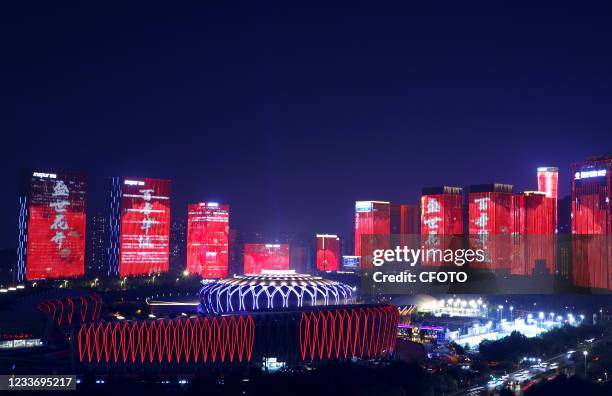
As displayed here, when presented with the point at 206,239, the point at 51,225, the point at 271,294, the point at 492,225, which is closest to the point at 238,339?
the point at 271,294

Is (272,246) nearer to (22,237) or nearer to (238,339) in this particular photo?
(22,237)

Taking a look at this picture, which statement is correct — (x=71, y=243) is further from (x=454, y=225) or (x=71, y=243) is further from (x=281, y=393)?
(x=281, y=393)

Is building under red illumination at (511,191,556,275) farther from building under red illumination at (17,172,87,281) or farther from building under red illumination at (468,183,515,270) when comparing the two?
building under red illumination at (17,172,87,281)

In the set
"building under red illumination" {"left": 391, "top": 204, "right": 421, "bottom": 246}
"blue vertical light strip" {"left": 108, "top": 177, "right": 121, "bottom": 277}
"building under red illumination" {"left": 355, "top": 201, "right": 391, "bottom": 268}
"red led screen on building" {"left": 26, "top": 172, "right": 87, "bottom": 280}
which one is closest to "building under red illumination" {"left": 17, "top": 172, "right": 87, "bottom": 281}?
"red led screen on building" {"left": 26, "top": 172, "right": 87, "bottom": 280}

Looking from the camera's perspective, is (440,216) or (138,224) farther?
(440,216)

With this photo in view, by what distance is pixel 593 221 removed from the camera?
76.8m

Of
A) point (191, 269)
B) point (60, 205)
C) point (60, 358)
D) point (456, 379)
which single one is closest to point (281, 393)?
point (456, 379)

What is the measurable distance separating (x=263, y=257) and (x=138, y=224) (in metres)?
21.7

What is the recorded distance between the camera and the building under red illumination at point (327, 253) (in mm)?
106875

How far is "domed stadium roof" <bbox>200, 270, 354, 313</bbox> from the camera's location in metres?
46.0

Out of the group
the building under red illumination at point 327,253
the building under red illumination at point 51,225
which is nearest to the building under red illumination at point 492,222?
the building under red illumination at point 327,253

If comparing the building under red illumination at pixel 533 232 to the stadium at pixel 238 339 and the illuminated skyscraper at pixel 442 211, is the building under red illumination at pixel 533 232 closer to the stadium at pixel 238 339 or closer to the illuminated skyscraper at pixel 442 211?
the illuminated skyscraper at pixel 442 211

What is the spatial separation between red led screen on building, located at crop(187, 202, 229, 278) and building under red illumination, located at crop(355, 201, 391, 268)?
20303mm

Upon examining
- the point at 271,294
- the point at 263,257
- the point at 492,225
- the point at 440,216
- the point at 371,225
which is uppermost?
the point at 440,216
